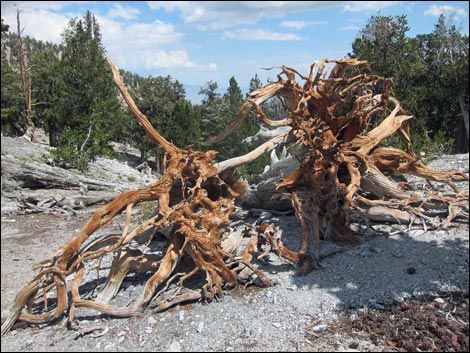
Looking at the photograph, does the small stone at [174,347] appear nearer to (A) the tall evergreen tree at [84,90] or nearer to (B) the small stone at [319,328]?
(B) the small stone at [319,328]

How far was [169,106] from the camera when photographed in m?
45.7

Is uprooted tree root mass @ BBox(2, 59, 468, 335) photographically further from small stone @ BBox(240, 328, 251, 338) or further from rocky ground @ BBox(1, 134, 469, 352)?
small stone @ BBox(240, 328, 251, 338)

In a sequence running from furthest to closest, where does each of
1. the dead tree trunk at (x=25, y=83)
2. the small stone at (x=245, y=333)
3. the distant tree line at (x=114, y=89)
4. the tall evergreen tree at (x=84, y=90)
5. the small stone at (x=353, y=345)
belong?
the tall evergreen tree at (x=84, y=90) < the dead tree trunk at (x=25, y=83) < the distant tree line at (x=114, y=89) < the small stone at (x=245, y=333) < the small stone at (x=353, y=345)

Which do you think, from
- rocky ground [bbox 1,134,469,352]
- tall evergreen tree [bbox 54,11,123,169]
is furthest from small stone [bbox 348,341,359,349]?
tall evergreen tree [bbox 54,11,123,169]

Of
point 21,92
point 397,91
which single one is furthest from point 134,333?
point 21,92

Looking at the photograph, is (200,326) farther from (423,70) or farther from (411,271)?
(423,70)

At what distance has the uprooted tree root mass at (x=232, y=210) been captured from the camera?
7691 mm

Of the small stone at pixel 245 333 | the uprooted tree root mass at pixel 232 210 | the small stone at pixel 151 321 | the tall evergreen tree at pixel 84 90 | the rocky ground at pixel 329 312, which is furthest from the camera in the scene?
the tall evergreen tree at pixel 84 90

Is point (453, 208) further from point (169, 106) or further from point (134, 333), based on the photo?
→ point (169, 106)

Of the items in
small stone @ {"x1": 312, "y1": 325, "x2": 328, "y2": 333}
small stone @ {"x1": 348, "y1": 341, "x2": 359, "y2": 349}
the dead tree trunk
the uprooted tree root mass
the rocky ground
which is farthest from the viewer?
the dead tree trunk

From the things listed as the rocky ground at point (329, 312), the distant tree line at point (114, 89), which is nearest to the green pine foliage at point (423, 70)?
the distant tree line at point (114, 89)

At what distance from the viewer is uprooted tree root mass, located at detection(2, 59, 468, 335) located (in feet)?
25.2

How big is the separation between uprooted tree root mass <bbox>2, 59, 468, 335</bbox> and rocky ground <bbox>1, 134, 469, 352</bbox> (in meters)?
0.27

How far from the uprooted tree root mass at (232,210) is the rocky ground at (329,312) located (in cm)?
27
